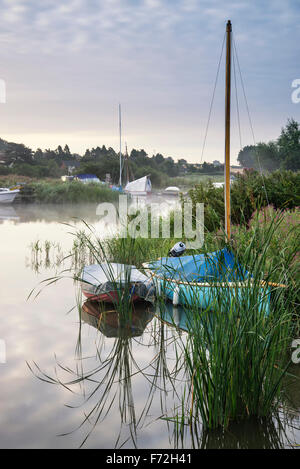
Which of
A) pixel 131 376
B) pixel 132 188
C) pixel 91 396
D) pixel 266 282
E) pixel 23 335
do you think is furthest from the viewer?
pixel 132 188

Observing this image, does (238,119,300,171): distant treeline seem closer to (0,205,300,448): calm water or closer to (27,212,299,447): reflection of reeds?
(0,205,300,448): calm water

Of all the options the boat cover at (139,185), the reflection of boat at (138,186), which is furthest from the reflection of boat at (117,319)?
the boat cover at (139,185)

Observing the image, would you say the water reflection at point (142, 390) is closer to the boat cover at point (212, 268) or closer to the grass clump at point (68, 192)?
the boat cover at point (212, 268)

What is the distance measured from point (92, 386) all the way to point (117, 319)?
2111 mm

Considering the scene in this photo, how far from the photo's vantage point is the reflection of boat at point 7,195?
98.1 ft

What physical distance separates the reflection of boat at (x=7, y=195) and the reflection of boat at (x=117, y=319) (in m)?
24.0

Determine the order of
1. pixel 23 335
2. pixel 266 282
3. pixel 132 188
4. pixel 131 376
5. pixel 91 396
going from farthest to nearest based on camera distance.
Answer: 1. pixel 132 188
2. pixel 23 335
3. pixel 131 376
4. pixel 91 396
5. pixel 266 282

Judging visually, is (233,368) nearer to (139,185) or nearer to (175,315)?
(175,315)

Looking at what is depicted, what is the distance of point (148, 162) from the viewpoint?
41000 millimetres

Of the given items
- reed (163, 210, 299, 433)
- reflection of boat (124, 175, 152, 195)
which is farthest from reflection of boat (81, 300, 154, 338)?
reflection of boat (124, 175, 152, 195)
